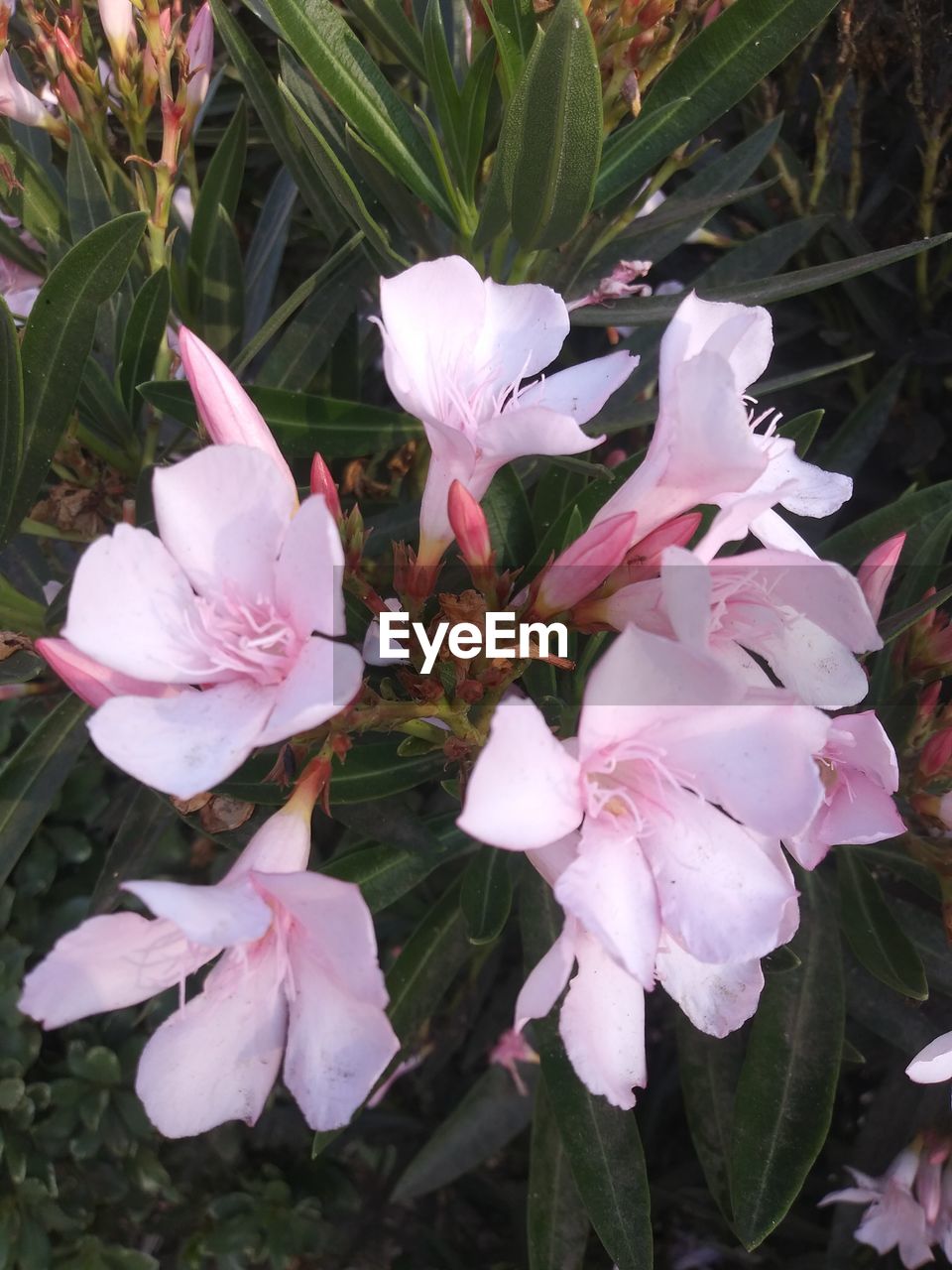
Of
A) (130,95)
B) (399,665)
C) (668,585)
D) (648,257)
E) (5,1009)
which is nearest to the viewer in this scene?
(668,585)

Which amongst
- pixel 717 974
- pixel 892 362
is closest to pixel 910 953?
pixel 717 974

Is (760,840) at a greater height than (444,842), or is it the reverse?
(760,840)

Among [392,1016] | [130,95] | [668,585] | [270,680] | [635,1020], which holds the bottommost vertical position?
[392,1016]

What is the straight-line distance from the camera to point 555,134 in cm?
93

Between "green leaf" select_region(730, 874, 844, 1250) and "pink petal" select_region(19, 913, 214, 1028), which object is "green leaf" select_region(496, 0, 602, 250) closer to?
"pink petal" select_region(19, 913, 214, 1028)

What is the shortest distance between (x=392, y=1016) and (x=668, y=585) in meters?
0.92

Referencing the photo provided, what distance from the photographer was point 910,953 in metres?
1.14

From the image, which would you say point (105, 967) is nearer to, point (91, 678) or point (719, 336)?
point (91, 678)

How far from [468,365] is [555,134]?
0.78 ft

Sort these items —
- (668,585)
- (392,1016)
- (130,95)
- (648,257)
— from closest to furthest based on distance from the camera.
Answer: (668,585) → (130,95) → (392,1016) → (648,257)

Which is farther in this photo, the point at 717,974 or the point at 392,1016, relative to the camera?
the point at 392,1016

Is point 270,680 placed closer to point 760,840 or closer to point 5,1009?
point 760,840

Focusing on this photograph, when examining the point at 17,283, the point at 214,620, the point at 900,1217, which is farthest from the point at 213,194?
the point at 900,1217

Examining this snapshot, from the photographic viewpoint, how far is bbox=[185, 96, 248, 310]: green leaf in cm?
138
